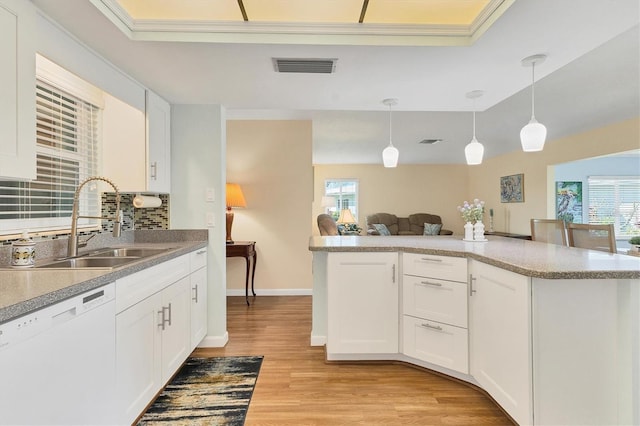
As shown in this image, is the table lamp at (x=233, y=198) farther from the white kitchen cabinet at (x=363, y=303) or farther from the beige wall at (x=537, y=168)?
the beige wall at (x=537, y=168)

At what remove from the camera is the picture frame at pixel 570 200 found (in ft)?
23.6

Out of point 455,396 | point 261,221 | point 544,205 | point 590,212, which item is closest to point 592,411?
point 455,396

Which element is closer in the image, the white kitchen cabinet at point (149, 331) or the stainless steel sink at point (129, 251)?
the white kitchen cabinet at point (149, 331)

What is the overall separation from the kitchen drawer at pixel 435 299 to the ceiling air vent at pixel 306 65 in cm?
156

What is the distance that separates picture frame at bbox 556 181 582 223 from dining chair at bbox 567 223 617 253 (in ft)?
16.6

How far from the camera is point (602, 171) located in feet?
23.8

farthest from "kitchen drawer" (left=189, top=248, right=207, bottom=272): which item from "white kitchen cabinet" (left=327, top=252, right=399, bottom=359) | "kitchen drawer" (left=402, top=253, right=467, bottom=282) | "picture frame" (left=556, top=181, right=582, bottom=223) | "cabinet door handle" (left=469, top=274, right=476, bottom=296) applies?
"picture frame" (left=556, top=181, right=582, bottom=223)

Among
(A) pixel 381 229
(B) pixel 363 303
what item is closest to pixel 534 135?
(B) pixel 363 303

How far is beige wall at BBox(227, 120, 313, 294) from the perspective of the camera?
4.71 meters

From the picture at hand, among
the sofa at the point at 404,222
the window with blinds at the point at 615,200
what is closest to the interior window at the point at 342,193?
the sofa at the point at 404,222

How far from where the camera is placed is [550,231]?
3367mm

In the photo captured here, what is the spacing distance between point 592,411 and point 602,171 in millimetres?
7569

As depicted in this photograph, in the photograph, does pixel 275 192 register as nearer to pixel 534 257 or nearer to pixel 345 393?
pixel 345 393

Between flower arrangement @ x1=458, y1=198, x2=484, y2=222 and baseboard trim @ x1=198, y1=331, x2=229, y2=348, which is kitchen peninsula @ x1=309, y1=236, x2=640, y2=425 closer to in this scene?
flower arrangement @ x1=458, y1=198, x2=484, y2=222
